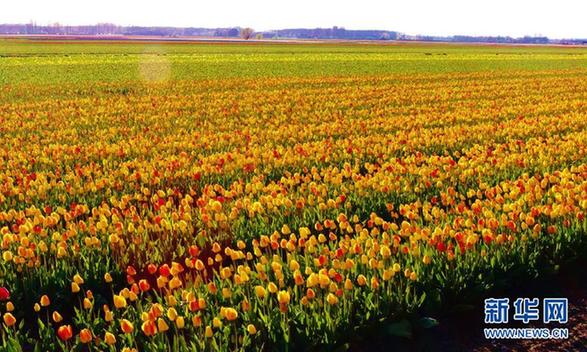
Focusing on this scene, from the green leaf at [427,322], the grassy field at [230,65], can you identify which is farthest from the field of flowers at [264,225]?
the grassy field at [230,65]

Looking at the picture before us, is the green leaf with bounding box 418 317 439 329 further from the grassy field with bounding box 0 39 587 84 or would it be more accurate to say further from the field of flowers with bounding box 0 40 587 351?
the grassy field with bounding box 0 39 587 84

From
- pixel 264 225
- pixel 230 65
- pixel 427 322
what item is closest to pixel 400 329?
pixel 427 322

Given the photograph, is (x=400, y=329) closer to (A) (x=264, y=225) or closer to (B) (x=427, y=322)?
(B) (x=427, y=322)

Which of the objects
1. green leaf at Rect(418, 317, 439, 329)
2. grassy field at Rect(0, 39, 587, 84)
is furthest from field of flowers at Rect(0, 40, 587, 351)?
grassy field at Rect(0, 39, 587, 84)

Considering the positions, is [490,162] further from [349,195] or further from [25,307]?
[25,307]

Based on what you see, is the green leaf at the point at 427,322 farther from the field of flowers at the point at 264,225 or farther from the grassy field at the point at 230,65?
the grassy field at the point at 230,65

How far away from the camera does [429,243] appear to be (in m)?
5.36

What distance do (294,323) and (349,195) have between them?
3.57m

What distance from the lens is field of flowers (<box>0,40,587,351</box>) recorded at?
14.4ft

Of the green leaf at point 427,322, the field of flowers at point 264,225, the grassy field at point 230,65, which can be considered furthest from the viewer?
the grassy field at point 230,65

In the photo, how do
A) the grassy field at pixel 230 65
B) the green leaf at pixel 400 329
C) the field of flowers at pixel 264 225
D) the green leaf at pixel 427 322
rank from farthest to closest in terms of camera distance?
1. the grassy field at pixel 230 65
2. the green leaf at pixel 427 322
3. the green leaf at pixel 400 329
4. the field of flowers at pixel 264 225

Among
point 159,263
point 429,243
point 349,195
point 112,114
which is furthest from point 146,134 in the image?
point 429,243

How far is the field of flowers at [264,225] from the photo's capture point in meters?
4.39

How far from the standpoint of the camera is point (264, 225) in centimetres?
655
